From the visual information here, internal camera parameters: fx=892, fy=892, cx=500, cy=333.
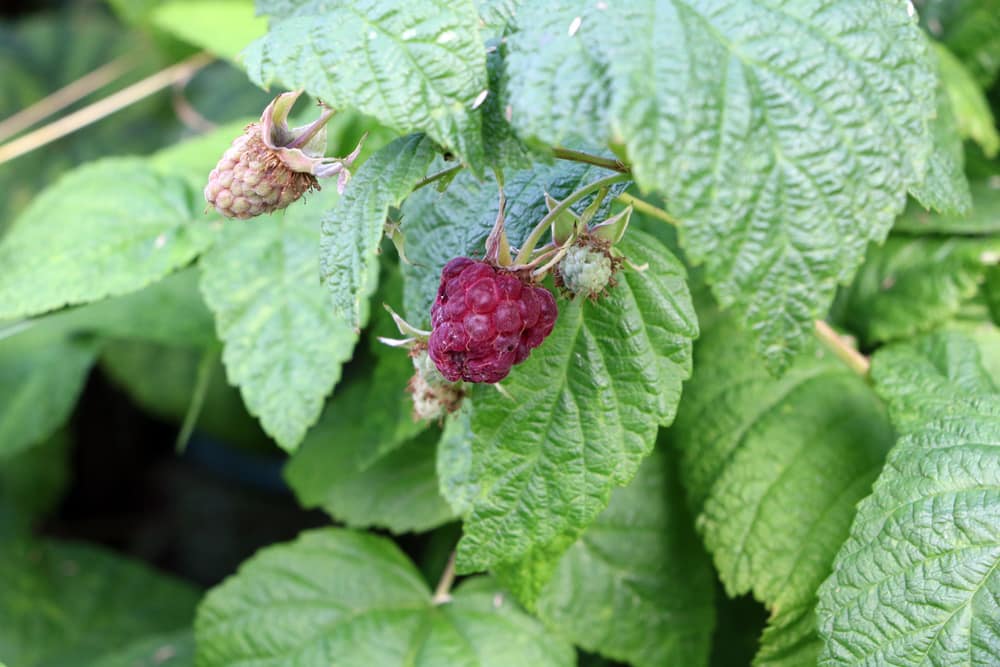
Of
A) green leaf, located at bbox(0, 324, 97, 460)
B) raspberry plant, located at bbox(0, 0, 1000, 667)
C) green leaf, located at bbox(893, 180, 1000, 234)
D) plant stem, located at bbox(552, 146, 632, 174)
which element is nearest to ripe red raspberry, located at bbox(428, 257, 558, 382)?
raspberry plant, located at bbox(0, 0, 1000, 667)

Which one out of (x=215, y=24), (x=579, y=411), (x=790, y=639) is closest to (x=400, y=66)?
(x=579, y=411)

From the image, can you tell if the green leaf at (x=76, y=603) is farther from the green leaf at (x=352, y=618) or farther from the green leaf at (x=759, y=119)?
the green leaf at (x=759, y=119)

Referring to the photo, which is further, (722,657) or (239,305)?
(722,657)

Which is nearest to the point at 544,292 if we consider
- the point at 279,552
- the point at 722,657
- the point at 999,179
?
the point at 279,552

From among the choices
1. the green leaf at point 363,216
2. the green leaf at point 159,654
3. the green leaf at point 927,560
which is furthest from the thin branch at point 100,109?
the green leaf at point 927,560

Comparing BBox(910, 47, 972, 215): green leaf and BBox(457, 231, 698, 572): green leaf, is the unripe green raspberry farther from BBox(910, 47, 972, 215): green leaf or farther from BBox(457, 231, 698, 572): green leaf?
BBox(910, 47, 972, 215): green leaf

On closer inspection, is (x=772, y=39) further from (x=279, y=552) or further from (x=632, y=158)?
(x=279, y=552)
